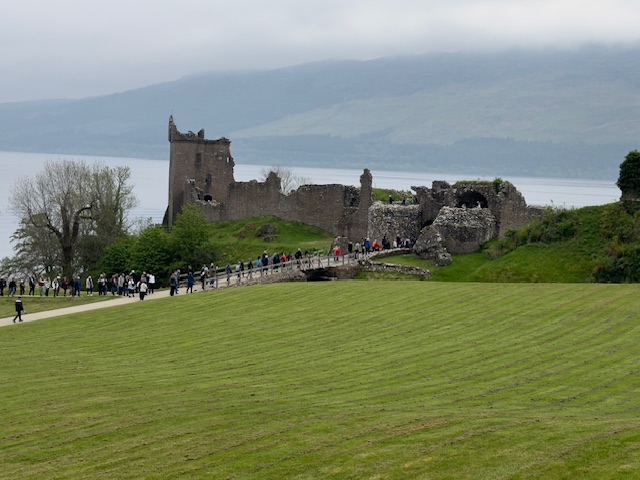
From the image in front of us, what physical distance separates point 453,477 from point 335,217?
53376 mm

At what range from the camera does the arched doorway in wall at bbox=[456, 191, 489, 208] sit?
200 ft

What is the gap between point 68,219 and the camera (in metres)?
73.8

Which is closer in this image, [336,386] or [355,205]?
[336,386]

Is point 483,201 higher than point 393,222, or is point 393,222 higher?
point 483,201

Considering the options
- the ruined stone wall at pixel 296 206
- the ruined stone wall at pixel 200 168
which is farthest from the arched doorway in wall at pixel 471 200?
the ruined stone wall at pixel 200 168

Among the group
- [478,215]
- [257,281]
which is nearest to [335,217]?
[478,215]

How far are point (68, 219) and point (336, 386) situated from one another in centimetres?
4972

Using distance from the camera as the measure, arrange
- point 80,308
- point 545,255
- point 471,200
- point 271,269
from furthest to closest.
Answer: point 471,200
point 271,269
point 545,255
point 80,308

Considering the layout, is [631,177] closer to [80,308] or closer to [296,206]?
[80,308]

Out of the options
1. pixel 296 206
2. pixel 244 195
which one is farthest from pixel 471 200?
pixel 244 195

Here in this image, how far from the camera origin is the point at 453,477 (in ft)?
60.1

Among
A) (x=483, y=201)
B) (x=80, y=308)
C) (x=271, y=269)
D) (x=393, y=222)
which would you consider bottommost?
(x=80, y=308)

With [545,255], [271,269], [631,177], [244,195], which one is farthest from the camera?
[244,195]

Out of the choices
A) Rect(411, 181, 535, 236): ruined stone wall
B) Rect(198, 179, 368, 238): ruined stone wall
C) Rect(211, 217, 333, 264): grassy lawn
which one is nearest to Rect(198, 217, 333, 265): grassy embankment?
Rect(211, 217, 333, 264): grassy lawn
